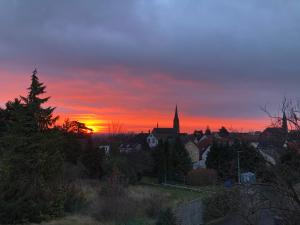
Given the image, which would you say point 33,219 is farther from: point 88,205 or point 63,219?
point 88,205

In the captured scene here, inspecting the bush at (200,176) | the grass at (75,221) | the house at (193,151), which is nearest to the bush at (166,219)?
the grass at (75,221)

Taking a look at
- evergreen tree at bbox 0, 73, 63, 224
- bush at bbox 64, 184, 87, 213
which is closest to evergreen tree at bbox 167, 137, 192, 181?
bush at bbox 64, 184, 87, 213

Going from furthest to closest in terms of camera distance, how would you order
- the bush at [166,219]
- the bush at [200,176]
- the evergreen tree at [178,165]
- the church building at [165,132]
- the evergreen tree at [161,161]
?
1. the church building at [165,132]
2. the evergreen tree at [178,165]
3. the evergreen tree at [161,161]
4. the bush at [200,176]
5. the bush at [166,219]

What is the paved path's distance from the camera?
3591cm

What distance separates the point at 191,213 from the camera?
3731 cm

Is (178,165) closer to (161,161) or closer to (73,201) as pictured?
(161,161)

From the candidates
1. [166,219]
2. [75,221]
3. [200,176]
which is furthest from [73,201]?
[200,176]

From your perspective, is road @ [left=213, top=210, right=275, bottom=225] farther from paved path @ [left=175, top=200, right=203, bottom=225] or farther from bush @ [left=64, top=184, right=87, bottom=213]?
bush @ [left=64, top=184, right=87, bottom=213]

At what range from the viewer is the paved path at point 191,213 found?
118 feet

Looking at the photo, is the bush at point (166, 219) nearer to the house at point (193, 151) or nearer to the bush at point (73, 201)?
the bush at point (73, 201)

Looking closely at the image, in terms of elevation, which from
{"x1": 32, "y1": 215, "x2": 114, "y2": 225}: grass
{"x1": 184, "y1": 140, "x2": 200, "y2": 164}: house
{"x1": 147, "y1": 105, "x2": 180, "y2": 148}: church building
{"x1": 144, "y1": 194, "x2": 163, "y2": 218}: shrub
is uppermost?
{"x1": 147, "y1": 105, "x2": 180, "y2": 148}: church building

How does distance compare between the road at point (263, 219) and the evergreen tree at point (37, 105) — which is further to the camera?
the evergreen tree at point (37, 105)

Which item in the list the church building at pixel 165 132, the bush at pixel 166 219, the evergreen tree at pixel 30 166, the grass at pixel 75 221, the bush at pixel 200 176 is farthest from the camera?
the church building at pixel 165 132

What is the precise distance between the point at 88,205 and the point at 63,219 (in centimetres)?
466
